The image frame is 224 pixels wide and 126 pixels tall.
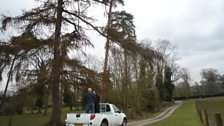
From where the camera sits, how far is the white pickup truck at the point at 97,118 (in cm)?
1723

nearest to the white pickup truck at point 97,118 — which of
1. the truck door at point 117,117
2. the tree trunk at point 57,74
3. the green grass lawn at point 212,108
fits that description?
the truck door at point 117,117

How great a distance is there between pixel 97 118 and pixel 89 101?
160 centimetres

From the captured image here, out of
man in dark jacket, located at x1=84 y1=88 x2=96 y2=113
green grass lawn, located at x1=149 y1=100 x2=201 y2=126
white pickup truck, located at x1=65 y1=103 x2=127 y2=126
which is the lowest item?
green grass lawn, located at x1=149 y1=100 x2=201 y2=126

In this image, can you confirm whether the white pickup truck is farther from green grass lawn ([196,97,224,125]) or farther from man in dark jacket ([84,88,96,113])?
green grass lawn ([196,97,224,125])

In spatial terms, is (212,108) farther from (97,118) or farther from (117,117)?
(97,118)

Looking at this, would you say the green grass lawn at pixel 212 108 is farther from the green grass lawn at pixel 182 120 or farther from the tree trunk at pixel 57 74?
the tree trunk at pixel 57 74

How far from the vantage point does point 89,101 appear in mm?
18750

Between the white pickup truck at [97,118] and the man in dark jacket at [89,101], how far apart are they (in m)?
0.76

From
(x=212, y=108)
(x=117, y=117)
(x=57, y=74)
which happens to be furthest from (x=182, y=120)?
(x=212, y=108)

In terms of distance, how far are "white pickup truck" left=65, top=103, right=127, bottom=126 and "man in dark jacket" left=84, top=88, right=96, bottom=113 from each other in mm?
755

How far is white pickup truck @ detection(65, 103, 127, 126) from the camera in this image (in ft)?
56.5

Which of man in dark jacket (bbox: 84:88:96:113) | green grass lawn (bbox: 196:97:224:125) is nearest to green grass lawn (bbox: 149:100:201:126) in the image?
green grass lawn (bbox: 196:97:224:125)

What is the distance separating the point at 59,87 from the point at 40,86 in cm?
122

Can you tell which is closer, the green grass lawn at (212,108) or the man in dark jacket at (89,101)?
the man in dark jacket at (89,101)
